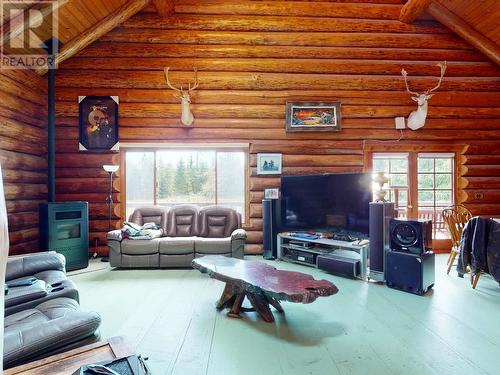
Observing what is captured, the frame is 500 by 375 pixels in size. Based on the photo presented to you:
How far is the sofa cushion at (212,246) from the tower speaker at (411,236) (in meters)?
2.23

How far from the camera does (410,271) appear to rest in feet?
10.4

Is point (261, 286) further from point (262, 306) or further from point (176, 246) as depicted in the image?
point (176, 246)

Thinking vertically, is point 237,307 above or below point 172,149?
below

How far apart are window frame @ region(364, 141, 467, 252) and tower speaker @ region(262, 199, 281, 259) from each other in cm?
188

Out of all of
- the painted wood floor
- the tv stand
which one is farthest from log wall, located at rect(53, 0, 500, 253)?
the painted wood floor

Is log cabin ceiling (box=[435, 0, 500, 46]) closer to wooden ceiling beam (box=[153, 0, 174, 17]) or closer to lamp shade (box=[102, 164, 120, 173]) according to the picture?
wooden ceiling beam (box=[153, 0, 174, 17])

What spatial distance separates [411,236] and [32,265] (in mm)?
3867

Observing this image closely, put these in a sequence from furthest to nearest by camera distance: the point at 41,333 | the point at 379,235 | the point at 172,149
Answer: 1. the point at 172,149
2. the point at 379,235
3. the point at 41,333

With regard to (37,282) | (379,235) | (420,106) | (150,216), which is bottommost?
(37,282)

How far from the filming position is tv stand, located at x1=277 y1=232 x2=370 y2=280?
3.72 metres

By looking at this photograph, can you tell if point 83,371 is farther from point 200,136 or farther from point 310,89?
point 310,89

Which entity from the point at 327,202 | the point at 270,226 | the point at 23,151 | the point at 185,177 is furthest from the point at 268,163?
the point at 23,151

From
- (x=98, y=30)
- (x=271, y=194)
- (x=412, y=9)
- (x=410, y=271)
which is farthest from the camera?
(x=271, y=194)

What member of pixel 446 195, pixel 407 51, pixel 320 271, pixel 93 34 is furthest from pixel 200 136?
pixel 446 195
